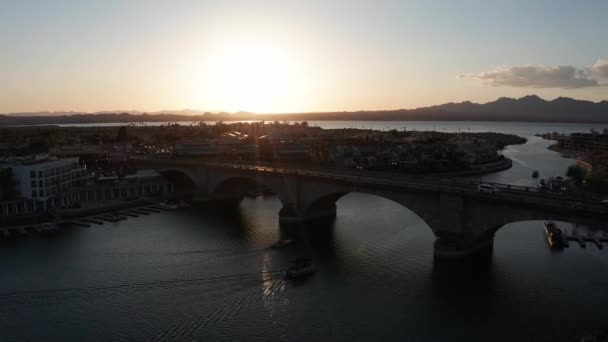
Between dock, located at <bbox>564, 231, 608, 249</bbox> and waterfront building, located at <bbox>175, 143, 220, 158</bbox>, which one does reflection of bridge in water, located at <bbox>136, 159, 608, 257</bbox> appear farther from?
waterfront building, located at <bbox>175, 143, 220, 158</bbox>

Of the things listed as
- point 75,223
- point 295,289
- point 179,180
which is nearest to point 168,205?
point 75,223

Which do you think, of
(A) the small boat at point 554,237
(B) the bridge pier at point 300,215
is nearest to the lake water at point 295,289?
(A) the small boat at point 554,237

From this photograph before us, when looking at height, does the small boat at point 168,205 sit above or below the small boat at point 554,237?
below

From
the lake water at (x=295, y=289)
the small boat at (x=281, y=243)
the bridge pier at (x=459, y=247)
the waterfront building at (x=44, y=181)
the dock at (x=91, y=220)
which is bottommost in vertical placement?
the lake water at (x=295, y=289)

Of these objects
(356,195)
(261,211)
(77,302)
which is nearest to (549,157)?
(356,195)

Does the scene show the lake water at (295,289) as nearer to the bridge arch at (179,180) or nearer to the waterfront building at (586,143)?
the bridge arch at (179,180)

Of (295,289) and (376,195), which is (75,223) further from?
(376,195)
